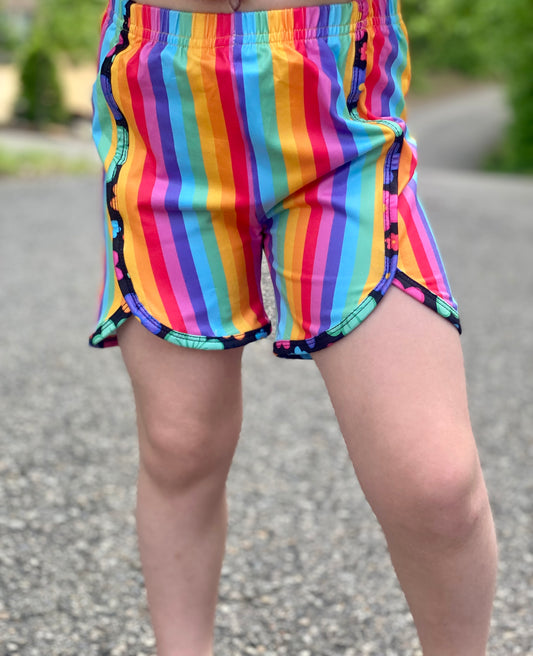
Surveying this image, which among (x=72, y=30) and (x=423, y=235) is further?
(x=72, y=30)

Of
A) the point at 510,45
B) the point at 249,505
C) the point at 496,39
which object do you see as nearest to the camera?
the point at 249,505

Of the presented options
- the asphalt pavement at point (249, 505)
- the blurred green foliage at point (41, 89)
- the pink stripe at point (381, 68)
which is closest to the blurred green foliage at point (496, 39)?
the blurred green foliage at point (41, 89)

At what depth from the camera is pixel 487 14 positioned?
14781 millimetres

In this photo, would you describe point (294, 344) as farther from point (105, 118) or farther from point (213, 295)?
point (105, 118)

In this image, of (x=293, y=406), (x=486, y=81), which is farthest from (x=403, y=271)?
(x=486, y=81)

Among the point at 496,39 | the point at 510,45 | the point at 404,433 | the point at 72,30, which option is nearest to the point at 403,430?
the point at 404,433

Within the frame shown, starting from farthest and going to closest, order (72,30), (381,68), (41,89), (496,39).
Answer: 1. (72,30)
2. (41,89)
3. (496,39)
4. (381,68)

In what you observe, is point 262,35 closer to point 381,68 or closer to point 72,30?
point 381,68

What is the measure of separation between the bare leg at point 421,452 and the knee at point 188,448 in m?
0.22

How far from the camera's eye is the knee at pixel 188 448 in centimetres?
→ 121

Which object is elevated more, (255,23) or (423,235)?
(255,23)

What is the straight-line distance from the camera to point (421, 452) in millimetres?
1007

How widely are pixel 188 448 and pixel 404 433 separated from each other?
34 cm

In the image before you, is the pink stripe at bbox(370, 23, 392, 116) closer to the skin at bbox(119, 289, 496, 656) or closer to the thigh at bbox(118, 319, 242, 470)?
the skin at bbox(119, 289, 496, 656)
